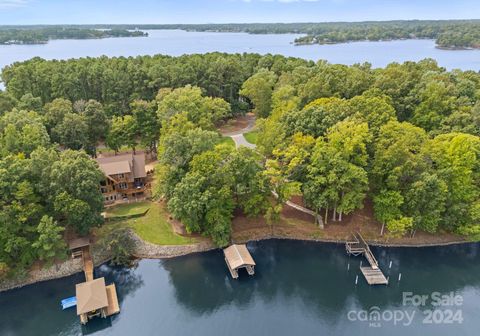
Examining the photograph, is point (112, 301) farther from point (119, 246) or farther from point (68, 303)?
point (119, 246)

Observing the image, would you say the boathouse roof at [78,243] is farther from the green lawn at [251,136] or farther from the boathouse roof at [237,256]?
the green lawn at [251,136]

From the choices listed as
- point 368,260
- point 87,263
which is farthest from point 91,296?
point 368,260

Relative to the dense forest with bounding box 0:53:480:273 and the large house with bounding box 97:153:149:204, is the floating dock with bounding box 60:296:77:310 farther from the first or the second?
the large house with bounding box 97:153:149:204

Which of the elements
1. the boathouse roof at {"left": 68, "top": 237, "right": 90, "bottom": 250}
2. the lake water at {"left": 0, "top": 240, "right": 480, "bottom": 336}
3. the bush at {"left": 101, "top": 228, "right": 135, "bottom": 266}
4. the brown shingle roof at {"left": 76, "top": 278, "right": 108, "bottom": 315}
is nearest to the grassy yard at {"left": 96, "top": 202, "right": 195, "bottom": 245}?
the bush at {"left": 101, "top": 228, "right": 135, "bottom": 266}

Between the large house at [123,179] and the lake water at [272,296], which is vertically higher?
the large house at [123,179]

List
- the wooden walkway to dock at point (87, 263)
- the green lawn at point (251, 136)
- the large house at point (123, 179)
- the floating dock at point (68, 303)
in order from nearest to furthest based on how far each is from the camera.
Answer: the floating dock at point (68, 303), the wooden walkway to dock at point (87, 263), the large house at point (123, 179), the green lawn at point (251, 136)

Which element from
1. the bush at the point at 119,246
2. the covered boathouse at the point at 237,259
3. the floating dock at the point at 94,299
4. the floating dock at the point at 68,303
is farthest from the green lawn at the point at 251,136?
the floating dock at the point at 68,303

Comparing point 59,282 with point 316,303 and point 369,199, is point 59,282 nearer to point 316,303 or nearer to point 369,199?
point 316,303
